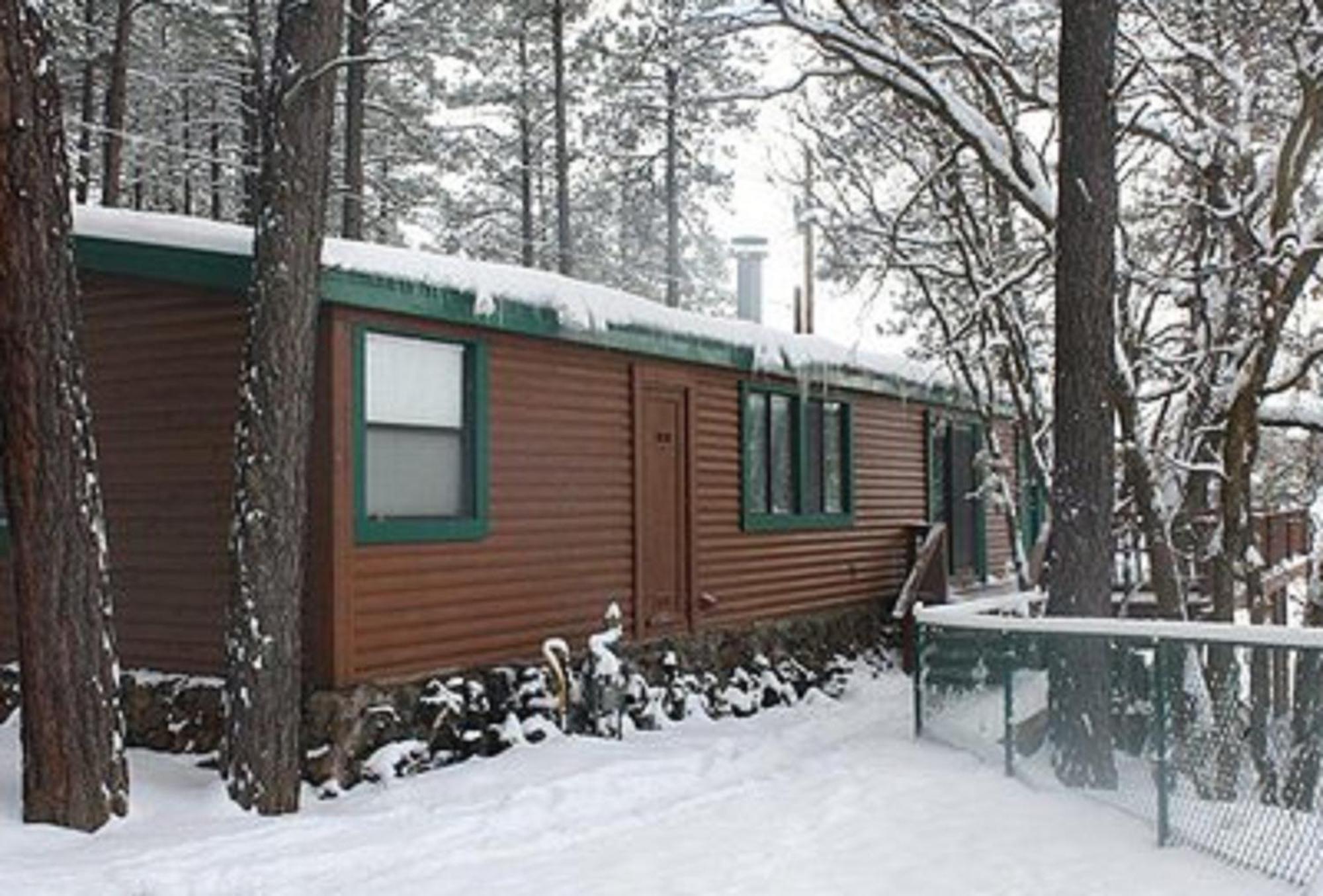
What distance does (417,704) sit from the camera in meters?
8.07

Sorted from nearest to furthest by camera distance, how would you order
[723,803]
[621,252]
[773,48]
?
[723,803] < [773,48] < [621,252]

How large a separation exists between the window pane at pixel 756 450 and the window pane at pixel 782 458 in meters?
0.15

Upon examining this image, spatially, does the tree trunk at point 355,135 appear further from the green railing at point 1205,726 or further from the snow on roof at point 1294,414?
the green railing at point 1205,726

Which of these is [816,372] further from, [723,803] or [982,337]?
[723,803]

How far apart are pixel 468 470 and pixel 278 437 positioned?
2096 mm

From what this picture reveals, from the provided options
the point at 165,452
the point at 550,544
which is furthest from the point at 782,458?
the point at 165,452

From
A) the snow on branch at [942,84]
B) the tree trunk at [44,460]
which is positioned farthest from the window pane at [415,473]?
the snow on branch at [942,84]

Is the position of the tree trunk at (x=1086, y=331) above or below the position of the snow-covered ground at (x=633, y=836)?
above

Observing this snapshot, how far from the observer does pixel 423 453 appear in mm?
8328

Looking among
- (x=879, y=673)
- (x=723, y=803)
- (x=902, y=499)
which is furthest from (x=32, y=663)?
(x=902, y=499)

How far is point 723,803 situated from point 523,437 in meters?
3.27

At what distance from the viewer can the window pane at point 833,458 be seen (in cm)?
1355

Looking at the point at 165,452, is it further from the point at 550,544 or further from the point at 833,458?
the point at 833,458

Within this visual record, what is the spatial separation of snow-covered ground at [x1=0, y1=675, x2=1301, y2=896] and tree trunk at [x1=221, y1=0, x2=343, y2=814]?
1.13 feet
